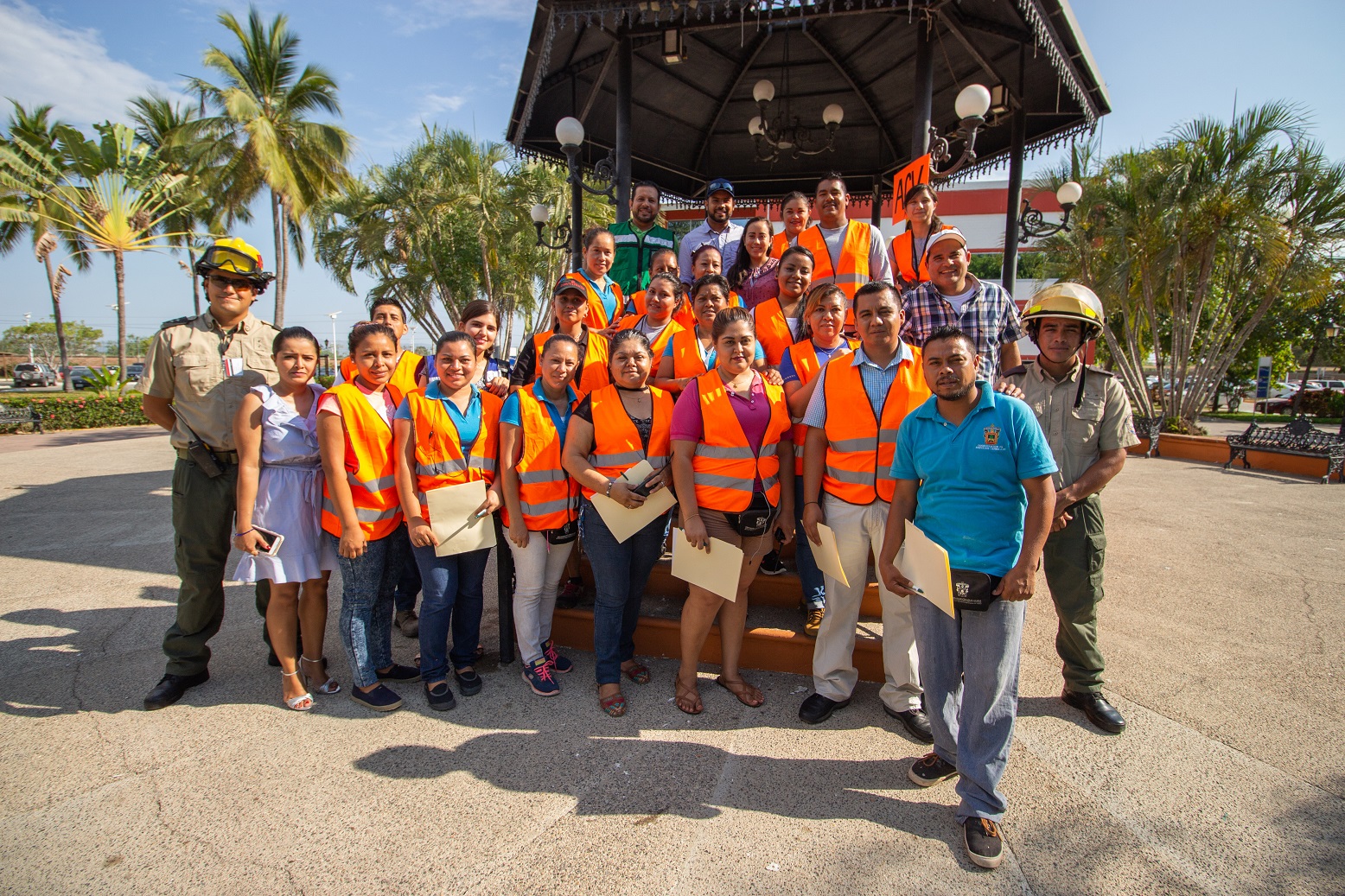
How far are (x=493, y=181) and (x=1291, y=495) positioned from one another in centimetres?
2189

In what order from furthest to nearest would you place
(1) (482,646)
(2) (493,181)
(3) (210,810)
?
(2) (493,181) → (1) (482,646) → (3) (210,810)

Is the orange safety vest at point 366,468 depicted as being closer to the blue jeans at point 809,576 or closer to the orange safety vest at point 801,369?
the orange safety vest at point 801,369

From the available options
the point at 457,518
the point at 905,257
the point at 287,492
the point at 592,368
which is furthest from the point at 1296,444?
the point at 287,492

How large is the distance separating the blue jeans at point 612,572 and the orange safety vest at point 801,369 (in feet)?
2.90

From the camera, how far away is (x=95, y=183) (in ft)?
75.7

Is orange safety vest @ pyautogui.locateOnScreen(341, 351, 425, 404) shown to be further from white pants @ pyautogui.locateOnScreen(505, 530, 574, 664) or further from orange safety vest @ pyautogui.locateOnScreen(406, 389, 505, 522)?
white pants @ pyautogui.locateOnScreen(505, 530, 574, 664)

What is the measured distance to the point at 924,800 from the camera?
2660 mm

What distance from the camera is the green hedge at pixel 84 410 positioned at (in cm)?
1758

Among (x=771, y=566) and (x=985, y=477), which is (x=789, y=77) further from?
(x=985, y=477)

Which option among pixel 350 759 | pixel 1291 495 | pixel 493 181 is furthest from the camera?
pixel 493 181

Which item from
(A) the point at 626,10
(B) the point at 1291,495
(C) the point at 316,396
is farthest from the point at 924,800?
(B) the point at 1291,495

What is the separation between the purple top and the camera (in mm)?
3121

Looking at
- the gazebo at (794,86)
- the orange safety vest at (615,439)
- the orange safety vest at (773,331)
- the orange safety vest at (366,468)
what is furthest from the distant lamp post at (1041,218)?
the orange safety vest at (366,468)

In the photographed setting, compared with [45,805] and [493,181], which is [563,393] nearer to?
[45,805]
